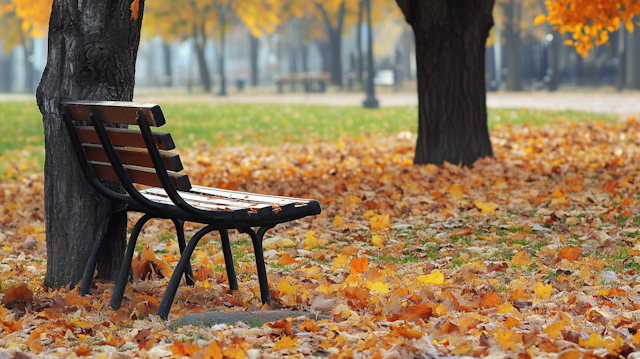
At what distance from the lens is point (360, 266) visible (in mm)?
Answer: 3818

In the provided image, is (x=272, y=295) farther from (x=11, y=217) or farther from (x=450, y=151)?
(x=450, y=151)

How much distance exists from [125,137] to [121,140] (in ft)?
0.19

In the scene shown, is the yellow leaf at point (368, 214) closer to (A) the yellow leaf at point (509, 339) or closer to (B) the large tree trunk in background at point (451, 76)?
(B) the large tree trunk in background at point (451, 76)

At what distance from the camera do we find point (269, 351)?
2637 millimetres

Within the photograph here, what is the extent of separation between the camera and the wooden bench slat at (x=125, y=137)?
285 centimetres

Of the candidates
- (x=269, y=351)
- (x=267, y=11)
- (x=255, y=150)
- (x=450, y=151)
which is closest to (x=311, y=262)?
(x=269, y=351)

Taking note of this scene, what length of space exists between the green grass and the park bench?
6513 millimetres

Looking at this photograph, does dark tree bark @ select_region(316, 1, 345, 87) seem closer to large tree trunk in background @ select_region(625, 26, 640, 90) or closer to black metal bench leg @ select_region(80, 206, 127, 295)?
large tree trunk in background @ select_region(625, 26, 640, 90)

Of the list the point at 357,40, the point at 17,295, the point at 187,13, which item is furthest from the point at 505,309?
the point at 187,13

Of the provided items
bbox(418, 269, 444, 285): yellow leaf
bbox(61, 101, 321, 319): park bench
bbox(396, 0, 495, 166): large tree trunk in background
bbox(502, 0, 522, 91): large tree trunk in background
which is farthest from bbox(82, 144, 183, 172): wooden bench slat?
bbox(502, 0, 522, 91): large tree trunk in background

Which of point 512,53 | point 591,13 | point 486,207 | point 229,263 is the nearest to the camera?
point 229,263

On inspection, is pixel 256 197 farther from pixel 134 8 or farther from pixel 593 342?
pixel 593 342

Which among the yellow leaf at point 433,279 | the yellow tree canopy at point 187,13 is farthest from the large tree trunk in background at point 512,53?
the yellow leaf at point 433,279

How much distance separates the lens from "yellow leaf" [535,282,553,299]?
3.31 m
